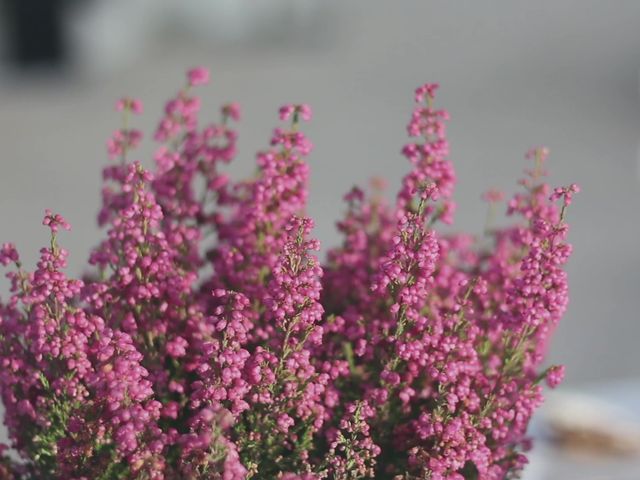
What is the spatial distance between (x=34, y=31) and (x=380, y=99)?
3079mm

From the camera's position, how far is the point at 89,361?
1.00m

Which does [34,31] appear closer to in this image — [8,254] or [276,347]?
[8,254]

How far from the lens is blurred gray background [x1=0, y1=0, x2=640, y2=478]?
4984 millimetres

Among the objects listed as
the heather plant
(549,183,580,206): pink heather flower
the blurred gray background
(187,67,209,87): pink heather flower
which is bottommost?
the heather plant

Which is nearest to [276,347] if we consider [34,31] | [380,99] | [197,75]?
[197,75]

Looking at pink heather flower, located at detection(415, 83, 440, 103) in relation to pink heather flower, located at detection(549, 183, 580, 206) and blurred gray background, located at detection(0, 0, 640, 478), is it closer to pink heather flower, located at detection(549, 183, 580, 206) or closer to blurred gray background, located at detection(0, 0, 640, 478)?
pink heather flower, located at detection(549, 183, 580, 206)

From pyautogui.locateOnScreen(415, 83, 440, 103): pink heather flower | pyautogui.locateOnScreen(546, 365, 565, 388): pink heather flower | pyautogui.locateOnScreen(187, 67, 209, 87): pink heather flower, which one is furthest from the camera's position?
pyautogui.locateOnScreen(187, 67, 209, 87): pink heather flower

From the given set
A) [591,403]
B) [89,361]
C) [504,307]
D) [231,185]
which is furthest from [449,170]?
[591,403]

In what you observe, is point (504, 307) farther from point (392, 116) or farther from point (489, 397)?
point (392, 116)

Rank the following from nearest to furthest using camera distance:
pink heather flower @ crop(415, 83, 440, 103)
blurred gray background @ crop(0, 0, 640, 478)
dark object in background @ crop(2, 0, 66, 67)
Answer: pink heather flower @ crop(415, 83, 440, 103) → blurred gray background @ crop(0, 0, 640, 478) → dark object in background @ crop(2, 0, 66, 67)

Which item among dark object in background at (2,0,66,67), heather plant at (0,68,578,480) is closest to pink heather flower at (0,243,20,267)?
heather plant at (0,68,578,480)

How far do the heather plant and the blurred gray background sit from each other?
2763 mm

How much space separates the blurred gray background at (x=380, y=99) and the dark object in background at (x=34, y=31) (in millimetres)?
88

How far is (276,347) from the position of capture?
1.00 m
